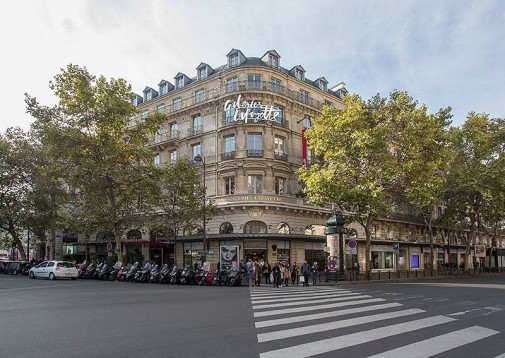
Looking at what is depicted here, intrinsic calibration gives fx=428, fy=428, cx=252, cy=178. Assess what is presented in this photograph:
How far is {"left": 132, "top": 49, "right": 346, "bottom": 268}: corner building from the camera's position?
113 ft

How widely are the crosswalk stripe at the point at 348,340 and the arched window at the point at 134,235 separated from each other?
36.2m

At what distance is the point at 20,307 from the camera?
1277cm

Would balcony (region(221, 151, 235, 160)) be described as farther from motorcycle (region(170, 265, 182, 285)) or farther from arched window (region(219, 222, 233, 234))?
motorcycle (region(170, 265, 182, 285))

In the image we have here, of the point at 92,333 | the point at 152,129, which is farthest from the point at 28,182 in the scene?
the point at 92,333

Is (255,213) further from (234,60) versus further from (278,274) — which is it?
(234,60)

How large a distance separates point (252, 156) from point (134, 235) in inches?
638

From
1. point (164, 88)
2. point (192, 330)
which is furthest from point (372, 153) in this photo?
point (164, 88)

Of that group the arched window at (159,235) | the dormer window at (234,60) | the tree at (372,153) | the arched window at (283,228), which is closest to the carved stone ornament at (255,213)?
the arched window at (283,228)

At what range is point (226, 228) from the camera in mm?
35438

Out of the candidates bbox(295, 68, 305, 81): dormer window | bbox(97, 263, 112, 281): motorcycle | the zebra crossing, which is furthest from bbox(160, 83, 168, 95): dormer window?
the zebra crossing

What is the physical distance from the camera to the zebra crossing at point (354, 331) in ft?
22.6

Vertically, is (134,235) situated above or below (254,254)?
above

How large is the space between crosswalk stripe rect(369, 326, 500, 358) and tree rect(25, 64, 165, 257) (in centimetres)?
2582

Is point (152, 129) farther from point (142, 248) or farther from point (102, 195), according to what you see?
point (142, 248)
